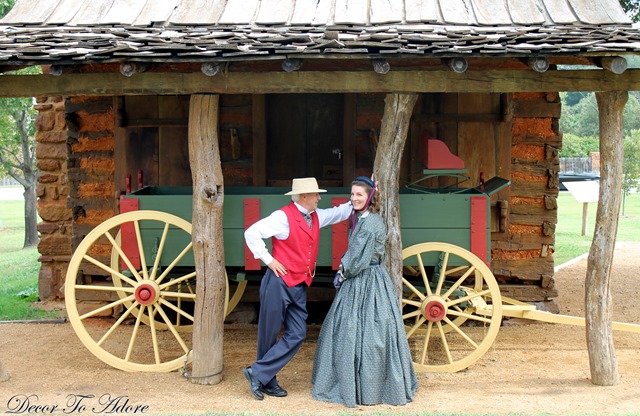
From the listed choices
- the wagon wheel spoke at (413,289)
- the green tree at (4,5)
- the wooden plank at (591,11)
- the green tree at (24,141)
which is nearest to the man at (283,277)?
the wagon wheel spoke at (413,289)

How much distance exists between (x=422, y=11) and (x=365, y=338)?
9.73 ft

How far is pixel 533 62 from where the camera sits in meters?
5.75

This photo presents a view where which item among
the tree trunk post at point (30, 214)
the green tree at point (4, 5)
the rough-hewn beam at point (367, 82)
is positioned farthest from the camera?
the tree trunk post at point (30, 214)

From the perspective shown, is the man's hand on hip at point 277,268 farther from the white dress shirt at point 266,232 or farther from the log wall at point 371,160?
the log wall at point 371,160

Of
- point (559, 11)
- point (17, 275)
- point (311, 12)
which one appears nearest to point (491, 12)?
point (559, 11)

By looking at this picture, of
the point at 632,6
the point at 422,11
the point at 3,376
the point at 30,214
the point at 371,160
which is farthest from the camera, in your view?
the point at 30,214

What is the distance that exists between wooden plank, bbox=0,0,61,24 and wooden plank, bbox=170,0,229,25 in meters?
1.17

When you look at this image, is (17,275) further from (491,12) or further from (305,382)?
(491,12)

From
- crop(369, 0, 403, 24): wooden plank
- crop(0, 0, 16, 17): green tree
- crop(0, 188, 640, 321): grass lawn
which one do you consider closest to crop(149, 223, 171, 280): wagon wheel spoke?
crop(369, 0, 403, 24): wooden plank

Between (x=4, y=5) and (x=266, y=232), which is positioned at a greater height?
(x=4, y=5)

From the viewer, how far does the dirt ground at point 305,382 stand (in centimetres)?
588

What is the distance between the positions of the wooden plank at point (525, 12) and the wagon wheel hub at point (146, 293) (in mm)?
3790

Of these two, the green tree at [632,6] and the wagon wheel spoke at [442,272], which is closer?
the wagon wheel spoke at [442,272]

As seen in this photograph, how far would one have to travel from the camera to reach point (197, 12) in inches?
279
